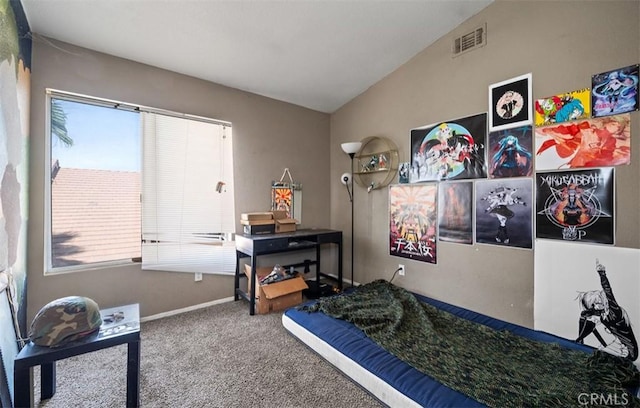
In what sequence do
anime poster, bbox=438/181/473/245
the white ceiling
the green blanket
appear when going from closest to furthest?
the green blanket → the white ceiling → anime poster, bbox=438/181/473/245

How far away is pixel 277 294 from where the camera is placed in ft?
9.07

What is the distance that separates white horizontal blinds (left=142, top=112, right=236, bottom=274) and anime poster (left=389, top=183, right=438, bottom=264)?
74.9 inches

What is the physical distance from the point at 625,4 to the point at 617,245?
1591 mm

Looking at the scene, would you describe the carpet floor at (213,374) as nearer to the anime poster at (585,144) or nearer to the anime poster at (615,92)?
the anime poster at (585,144)

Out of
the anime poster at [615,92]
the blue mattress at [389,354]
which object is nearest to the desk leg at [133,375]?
the blue mattress at [389,354]

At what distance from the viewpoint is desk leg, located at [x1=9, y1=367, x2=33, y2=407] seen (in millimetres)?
1164

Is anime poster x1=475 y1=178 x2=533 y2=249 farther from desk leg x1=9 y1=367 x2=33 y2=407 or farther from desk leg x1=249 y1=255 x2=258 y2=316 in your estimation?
desk leg x1=9 y1=367 x2=33 y2=407

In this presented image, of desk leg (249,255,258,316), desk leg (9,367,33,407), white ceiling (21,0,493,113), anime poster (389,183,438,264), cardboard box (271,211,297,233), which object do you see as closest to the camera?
desk leg (9,367,33,407)

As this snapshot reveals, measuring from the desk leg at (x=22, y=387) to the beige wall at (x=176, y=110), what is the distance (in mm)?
1306

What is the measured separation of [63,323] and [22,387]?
10.6 inches

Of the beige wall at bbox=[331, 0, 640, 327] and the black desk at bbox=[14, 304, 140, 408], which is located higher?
the beige wall at bbox=[331, 0, 640, 327]

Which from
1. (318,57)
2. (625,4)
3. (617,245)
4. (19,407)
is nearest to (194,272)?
(19,407)

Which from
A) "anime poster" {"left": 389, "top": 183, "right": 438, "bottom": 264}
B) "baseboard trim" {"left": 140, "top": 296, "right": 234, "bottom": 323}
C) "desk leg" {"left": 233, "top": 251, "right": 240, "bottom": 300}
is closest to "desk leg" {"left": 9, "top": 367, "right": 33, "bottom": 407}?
"baseboard trim" {"left": 140, "top": 296, "right": 234, "bottom": 323}

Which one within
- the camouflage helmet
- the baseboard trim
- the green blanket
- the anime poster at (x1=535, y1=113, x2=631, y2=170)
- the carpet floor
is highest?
the anime poster at (x1=535, y1=113, x2=631, y2=170)
